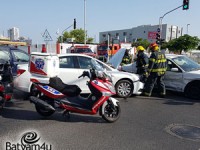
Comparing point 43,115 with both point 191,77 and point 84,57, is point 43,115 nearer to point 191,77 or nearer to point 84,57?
point 84,57

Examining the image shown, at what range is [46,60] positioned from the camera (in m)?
4.70

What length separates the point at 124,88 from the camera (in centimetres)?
698

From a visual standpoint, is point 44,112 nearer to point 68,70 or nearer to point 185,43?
point 68,70

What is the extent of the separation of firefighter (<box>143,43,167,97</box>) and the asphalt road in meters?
1.17

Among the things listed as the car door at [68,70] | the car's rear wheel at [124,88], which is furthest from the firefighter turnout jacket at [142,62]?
the car door at [68,70]

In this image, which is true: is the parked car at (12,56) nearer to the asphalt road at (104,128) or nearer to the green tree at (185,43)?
the asphalt road at (104,128)

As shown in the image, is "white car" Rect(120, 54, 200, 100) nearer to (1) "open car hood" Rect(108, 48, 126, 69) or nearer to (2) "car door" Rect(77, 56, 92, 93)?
(1) "open car hood" Rect(108, 48, 126, 69)

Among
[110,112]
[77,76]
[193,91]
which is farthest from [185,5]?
[110,112]

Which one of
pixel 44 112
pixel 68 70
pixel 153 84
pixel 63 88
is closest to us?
pixel 63 88

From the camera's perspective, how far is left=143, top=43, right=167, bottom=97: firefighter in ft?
23.0

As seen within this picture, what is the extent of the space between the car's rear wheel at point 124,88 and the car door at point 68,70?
1433 millimetres

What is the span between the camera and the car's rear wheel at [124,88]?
6934mm

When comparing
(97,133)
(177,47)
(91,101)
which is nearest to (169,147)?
(97,133)

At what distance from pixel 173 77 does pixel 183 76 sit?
36 centimetres
